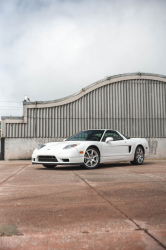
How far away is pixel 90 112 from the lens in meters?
19.1

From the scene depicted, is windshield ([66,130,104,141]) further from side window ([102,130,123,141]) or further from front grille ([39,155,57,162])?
front grille ([39,155,57,162])

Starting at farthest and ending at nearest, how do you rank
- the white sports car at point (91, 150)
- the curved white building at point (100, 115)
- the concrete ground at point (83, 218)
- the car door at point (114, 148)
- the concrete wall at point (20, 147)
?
the curved white building at point (100, 115), the concrete wall at point (20, 147), the car door at point (114, 148), the white sports car at point (91, 150), the concrete ground at point (83, 218)

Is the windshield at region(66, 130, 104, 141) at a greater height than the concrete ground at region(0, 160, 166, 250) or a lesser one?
greater

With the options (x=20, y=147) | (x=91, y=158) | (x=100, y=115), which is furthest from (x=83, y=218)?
(x=100, y=115)

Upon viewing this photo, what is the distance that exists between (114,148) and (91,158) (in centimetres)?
116

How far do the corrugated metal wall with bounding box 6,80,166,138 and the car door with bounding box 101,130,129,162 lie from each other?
9.37m

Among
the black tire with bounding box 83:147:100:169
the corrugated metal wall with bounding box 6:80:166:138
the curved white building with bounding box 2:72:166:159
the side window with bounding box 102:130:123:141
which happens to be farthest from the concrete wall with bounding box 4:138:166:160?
the black tire with bounding box 83:147:100:169

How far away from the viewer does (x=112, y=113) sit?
19234mm

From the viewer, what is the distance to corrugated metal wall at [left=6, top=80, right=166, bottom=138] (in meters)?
18.6

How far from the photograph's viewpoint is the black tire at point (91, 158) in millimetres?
8242

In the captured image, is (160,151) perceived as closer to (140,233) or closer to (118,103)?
(118,103)

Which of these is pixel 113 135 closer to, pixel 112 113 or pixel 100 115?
pixel 100 115

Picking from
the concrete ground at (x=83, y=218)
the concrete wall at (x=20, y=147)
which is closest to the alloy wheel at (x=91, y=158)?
the concrete ground at (x=83, y=218)

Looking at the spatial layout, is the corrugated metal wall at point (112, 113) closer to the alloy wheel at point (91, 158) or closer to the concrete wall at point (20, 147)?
the concrete wall at point (20, 147)
